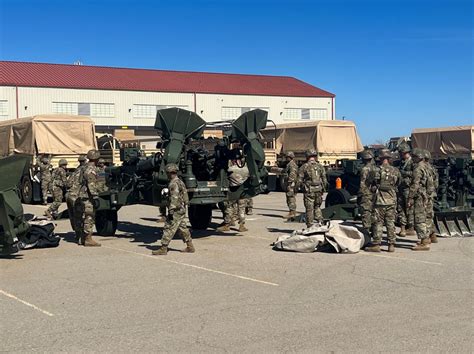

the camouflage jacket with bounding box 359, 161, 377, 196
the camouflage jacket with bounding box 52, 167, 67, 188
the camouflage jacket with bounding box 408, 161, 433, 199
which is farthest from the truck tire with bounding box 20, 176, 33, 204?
the camouflage jacket with bounding box 408, 161, 433, 199

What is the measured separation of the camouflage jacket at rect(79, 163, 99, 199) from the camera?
11.8 meters

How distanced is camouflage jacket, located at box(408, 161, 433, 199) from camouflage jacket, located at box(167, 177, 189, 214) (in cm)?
389

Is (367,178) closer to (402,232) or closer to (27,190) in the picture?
(402,232)

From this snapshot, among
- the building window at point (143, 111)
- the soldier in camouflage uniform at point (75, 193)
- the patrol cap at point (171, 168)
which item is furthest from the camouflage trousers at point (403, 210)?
the building window at point (143, 111)

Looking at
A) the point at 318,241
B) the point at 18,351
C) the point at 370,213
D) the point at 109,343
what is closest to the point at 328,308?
the point at 109,343

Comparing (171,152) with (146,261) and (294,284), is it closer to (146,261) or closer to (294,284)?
(146,261)

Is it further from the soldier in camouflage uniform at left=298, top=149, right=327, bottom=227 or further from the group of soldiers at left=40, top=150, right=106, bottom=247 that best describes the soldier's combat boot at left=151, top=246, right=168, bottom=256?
the soldier in camouflage uniform at left=298, top=149, right=327, bottom=227

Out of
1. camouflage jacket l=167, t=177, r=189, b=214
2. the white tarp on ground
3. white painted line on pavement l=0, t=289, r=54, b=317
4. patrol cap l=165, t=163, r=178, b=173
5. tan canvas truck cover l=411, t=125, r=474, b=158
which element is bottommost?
white painted line on pavement l=0, t=289, r=54, b=317

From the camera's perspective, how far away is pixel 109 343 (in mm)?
5719

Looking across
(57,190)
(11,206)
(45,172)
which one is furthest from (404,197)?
(45,172)

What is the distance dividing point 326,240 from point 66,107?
113ft

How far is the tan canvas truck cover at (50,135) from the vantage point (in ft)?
73.8

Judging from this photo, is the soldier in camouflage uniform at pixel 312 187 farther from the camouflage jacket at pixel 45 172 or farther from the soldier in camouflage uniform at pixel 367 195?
the camouflage jacket at pixel 45 172

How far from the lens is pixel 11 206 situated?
32.7ft
